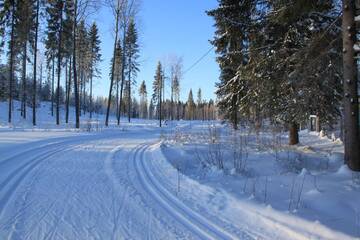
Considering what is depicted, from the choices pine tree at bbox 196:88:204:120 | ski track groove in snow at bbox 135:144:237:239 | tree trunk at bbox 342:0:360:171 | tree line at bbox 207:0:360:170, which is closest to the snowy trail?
ski track groove in snow at bbox 135:144:237:239

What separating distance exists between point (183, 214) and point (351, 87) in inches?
222

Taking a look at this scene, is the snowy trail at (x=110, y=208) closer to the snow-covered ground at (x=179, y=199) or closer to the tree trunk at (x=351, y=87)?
the snow-covered ground at (x=179, y=199)

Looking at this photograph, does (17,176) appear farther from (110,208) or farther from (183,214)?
(183,214)

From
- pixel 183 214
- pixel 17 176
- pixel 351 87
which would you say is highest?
pixel 351 87

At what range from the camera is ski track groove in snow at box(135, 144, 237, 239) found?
190 inches

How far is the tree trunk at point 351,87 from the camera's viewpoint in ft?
27.8

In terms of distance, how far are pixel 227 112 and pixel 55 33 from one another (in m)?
20.3

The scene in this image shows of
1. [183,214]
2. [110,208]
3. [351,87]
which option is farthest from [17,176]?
[351,87]

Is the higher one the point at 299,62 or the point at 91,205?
the point at 299,62

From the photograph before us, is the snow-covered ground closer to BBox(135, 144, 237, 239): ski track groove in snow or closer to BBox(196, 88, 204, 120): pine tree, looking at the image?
BBox(135, 144, 237, 239): ski track groove in snow

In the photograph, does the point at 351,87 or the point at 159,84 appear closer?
the point at 351,87

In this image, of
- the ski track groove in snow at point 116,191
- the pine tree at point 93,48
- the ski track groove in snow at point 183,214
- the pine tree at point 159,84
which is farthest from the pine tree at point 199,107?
the ski track groove in snow at point 183,214

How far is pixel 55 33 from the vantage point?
114 ft

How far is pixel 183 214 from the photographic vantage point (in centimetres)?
565
